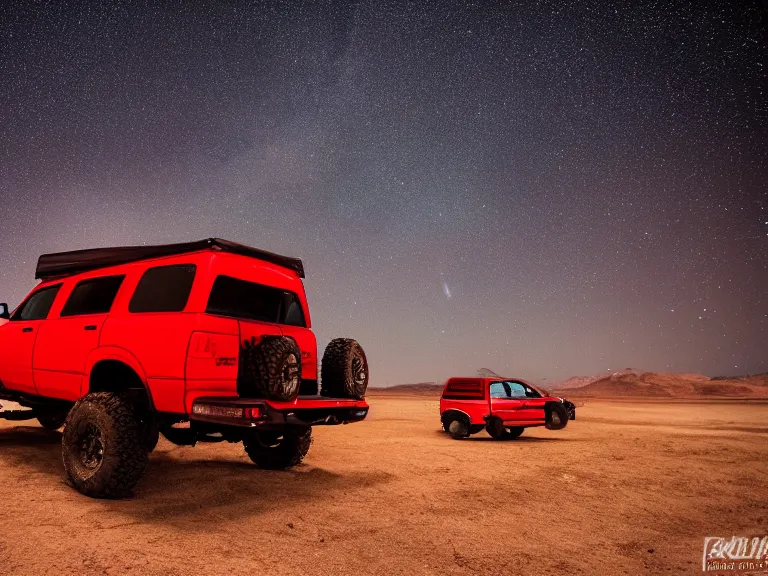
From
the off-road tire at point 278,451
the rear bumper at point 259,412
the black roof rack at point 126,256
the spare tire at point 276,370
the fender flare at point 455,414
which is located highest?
the black roof rack at point 126,256

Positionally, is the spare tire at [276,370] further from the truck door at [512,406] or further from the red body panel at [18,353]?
the truck door at [512,406]

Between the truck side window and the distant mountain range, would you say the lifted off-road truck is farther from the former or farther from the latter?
the distant mountain range

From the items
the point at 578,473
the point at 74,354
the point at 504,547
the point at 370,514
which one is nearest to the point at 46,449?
the point at 74,354

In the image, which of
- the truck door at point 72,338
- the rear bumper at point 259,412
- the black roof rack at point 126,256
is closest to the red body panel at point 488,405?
the black roof rack at point 126,256

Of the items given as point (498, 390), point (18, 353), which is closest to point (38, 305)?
point (18, 353)

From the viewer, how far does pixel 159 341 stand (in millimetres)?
4836

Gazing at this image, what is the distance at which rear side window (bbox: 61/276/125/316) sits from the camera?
5855mm

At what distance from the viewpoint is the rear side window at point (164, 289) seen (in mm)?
5082

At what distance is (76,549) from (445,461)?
599cm

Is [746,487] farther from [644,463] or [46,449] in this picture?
[46,449]

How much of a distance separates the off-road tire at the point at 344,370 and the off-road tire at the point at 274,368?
1234mm

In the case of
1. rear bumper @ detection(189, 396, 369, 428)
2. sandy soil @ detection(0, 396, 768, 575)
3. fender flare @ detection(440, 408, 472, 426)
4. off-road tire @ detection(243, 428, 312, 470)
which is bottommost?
sandy soil @ detection(0, 396, 768, 575)

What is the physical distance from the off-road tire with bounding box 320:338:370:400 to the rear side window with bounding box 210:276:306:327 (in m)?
0.67

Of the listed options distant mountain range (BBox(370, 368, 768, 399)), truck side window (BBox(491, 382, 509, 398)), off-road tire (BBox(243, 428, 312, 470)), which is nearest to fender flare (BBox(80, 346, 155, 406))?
off-road tire (BBox(243, 428, 312, 470))
